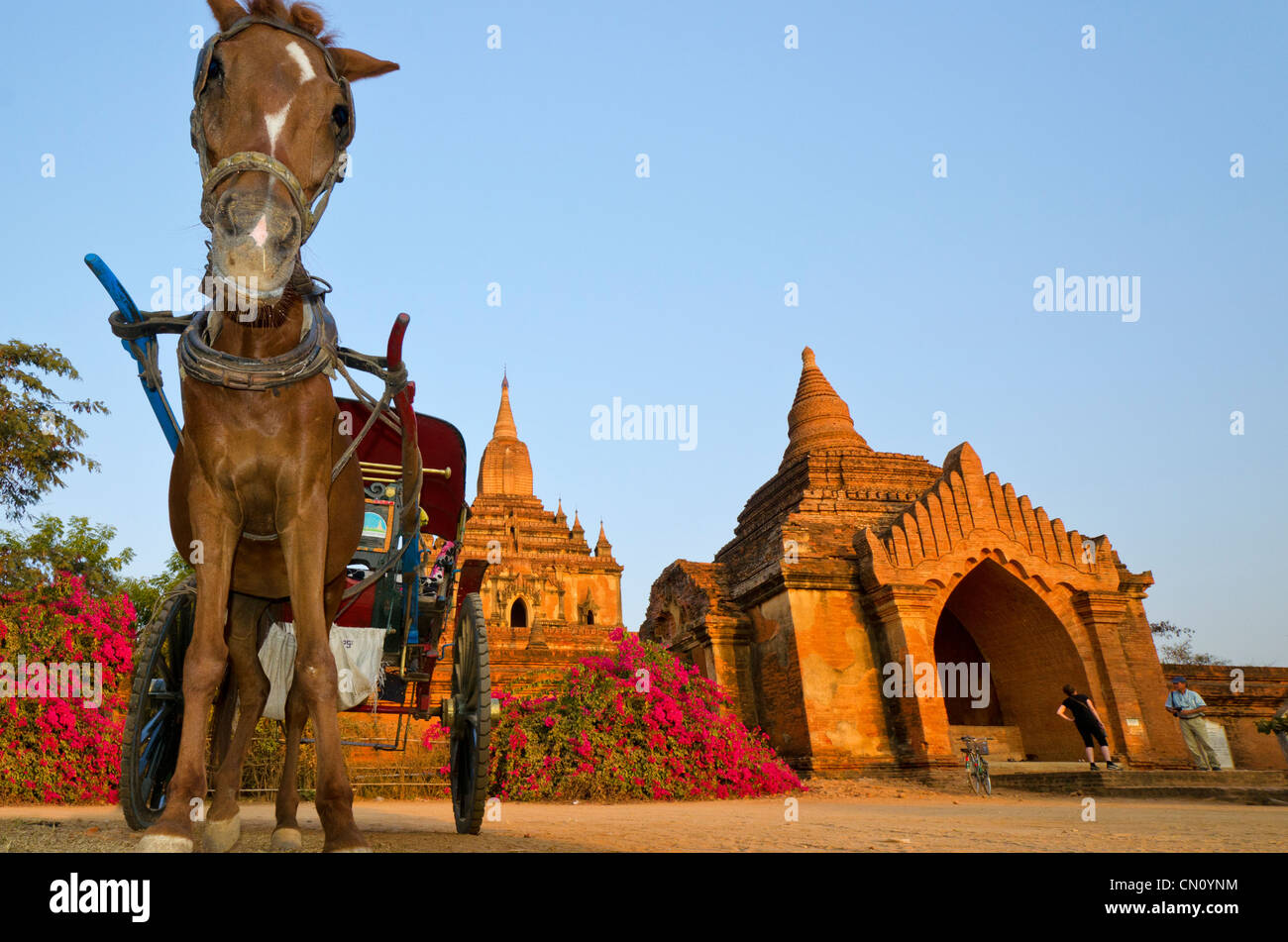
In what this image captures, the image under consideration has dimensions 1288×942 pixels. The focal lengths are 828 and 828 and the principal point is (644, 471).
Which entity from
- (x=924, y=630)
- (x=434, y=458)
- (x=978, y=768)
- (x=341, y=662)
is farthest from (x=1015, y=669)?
(x=341, y=662)

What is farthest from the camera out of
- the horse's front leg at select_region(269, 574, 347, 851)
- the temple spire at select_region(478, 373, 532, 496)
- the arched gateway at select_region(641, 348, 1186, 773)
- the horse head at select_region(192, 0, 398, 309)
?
the temple spire at select_region(478, 373, 532, 496)

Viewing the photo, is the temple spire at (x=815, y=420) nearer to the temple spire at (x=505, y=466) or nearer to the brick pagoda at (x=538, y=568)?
the brick pagoda at (x=538, y=568)

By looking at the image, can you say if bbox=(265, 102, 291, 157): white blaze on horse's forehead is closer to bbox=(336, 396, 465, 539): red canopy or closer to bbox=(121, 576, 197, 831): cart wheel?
bbox=(336, 396, 465, 539): red canopy

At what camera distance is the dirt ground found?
407cm

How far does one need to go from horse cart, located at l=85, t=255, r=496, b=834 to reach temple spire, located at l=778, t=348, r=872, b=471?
49.6ft

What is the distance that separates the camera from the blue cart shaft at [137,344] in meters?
3.18

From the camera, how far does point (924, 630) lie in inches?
539

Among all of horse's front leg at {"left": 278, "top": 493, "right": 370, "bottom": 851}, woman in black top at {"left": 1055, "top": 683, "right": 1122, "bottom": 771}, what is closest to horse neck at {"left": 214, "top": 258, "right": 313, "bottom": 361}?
horse's front leg at {"left": 278, "top": 493, "right": 370, "bottom": 851}

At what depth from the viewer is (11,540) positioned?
1539cm

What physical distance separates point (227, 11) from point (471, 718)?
12.0 ft

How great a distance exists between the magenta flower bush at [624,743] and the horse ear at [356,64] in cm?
861

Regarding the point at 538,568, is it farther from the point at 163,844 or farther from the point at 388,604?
the point at 163,844

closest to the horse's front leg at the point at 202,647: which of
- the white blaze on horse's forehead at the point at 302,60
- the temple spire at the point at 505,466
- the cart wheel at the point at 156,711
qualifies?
the cart wheel at the point at 156,711
